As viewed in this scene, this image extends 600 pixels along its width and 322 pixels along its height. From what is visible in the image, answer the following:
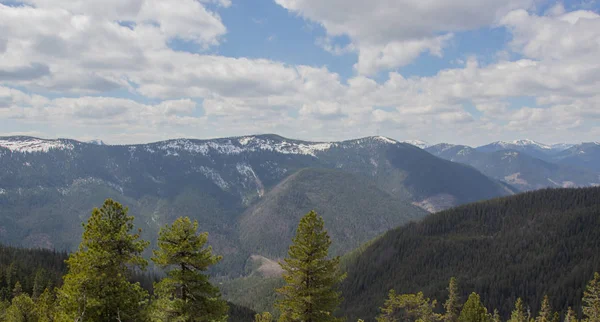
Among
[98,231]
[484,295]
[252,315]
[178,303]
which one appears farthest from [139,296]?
[484,295]

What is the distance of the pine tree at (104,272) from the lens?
20781 mm

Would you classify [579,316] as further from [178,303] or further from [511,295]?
[178,303]

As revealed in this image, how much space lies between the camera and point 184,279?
21656 millimetres

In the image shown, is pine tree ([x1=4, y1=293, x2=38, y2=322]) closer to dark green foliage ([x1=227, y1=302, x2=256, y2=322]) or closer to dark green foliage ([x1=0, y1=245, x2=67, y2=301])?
dark green foliage ([x1=0, y1=245, x2=67, y2=301])

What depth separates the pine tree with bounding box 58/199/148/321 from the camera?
68.2 ft

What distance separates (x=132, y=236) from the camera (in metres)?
22.7

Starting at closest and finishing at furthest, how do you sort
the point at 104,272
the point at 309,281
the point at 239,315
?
the point at 104,272 → the point at 309,281 → the point at 239,315

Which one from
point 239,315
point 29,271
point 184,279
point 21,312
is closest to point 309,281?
point 184,279

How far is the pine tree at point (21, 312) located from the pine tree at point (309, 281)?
41.5 m

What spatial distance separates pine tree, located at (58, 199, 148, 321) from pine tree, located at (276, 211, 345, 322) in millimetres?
10699

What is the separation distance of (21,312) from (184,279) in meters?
45.9

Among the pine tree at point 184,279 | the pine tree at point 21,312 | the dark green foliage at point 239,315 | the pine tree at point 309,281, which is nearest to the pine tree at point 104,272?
the pine tree at point 184,279

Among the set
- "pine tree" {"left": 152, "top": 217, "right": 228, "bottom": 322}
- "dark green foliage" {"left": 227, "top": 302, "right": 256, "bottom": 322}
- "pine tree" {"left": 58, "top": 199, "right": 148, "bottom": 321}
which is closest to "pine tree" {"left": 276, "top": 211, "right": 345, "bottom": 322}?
"pine tree" {"left": 152, "top": 217, "right": 228, "bottom": 322}

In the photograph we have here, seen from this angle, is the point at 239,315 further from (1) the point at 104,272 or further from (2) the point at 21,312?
(1) the point at 104,272
